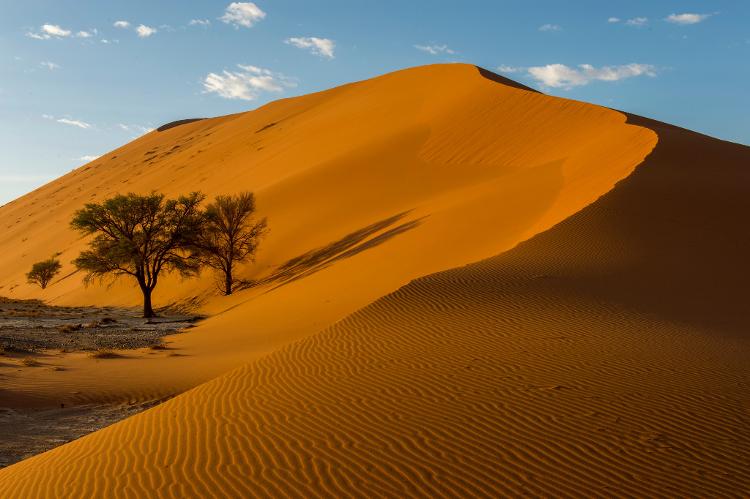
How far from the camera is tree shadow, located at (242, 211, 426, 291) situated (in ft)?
76.3

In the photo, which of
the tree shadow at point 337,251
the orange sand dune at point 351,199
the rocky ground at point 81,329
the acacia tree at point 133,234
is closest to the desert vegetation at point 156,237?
the acacia tree at point 133,234

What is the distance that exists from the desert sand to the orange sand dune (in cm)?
15

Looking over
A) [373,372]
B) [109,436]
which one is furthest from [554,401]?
[109,436]

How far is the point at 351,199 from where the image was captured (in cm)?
3047

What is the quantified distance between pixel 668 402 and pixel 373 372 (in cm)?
343

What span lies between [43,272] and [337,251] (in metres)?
20.7

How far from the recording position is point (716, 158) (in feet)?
81.3

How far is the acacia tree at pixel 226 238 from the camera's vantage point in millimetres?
26984

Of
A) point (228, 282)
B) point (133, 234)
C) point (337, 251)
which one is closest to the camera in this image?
point (337, 251)

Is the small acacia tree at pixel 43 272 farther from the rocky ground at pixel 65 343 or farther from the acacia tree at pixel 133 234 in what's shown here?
the acacia tree at pixel 133 234

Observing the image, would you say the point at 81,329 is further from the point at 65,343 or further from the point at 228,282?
the point at 228,282

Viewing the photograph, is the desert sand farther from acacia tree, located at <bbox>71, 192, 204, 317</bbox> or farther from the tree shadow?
acacia tree, located at <bbox>71, 192, 204, 317</bbox>

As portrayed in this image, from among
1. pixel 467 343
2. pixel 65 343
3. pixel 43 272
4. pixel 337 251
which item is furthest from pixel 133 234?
pixel 467 343

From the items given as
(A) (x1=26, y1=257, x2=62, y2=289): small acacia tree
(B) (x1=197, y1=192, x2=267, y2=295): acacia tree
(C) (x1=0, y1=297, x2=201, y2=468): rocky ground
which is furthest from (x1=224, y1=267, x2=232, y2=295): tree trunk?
(A) (x1=26, y1=257, x2=62, y2=289): small acacia tree
